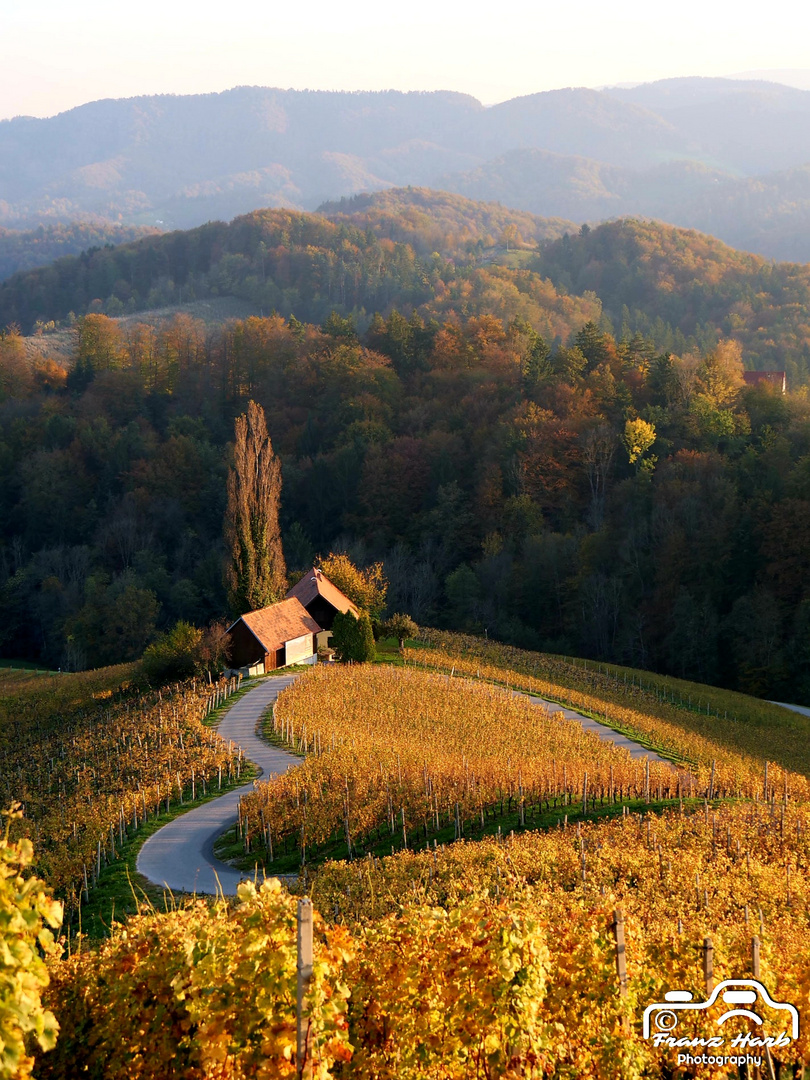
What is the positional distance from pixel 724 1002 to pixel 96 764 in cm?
1924

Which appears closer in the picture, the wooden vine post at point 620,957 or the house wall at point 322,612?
the wooden vine post at point 620,957

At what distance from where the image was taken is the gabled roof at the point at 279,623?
34.4 metres

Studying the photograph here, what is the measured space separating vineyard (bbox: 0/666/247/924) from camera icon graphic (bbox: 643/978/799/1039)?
9875 mm

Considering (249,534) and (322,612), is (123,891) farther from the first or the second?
(249,534)

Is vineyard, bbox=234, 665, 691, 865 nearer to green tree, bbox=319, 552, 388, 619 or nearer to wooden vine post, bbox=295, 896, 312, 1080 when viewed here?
wooden vine post, bbox=295, 896, 312, 1080

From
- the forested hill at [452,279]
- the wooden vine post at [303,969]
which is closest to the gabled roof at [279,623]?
the wooden vine post at [303,969]

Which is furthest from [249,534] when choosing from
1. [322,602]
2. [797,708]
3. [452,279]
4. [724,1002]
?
[452,279]

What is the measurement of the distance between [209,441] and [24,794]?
51821 millimetres

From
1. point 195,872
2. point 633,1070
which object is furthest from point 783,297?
point 633,1070

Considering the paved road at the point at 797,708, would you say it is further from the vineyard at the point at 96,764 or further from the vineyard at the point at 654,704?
the vineyard at the point at 96,764

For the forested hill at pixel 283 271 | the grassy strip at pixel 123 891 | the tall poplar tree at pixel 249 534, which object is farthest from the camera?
the forested hill at pixel 283 271

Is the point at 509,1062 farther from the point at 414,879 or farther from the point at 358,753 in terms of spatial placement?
the point at 358,753

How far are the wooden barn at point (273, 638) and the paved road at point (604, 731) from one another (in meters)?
8.92
